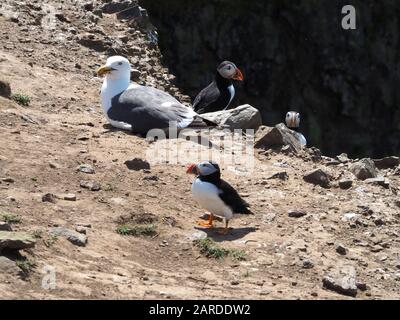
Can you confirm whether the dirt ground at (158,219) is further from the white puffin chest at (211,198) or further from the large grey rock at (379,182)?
the white puffin chest at (211,198)

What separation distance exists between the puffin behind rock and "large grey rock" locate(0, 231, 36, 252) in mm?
4008

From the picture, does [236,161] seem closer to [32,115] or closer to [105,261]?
[32,115]

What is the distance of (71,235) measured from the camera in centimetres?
720

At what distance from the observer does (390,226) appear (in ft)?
28.5

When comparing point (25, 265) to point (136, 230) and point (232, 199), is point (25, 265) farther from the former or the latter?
point (232, 199)

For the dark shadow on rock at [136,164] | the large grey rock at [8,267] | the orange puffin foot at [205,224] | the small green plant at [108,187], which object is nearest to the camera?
the large grey rock at [8,267]

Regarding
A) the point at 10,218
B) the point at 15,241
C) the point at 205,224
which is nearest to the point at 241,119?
the point at 205,224

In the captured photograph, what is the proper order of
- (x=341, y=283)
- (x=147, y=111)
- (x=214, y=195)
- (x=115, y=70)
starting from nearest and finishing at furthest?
(x=341, y=283) < (x=214, y=195) < (x=147, y=111) < (x=115, y=70)

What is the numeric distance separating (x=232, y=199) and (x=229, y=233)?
303 millimetres

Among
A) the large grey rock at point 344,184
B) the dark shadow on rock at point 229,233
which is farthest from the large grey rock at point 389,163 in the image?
the dark shadow on rock at point 229,233

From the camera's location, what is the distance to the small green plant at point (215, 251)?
7508 millimetres

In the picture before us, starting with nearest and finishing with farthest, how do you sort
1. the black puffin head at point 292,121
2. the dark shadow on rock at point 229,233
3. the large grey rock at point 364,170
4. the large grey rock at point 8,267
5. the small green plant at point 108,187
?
the large grey rock at point 8,267 < the dark shadow on rock at point 229,233 < the small green plant at point 108,187 < the large grey rock at point 364,170 < the black puffin head at point 292,121

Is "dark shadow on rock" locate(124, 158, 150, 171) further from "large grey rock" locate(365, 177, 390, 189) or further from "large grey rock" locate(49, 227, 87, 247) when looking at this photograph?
"large grey rock" locate(365, 177, 390, 189)

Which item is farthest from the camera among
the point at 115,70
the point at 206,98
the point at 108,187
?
the point at 206,98
